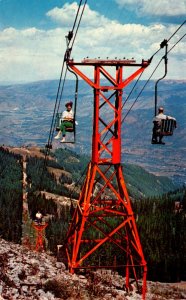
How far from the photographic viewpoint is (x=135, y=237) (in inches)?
1074

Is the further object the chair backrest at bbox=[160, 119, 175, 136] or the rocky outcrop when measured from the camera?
the chair backrest at bbox=[160, 119, 175, 136]

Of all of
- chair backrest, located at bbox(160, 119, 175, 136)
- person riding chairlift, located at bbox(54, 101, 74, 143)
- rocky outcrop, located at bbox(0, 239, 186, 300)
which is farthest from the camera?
person riding chairlift, located at bbox(54, 101, 74, 143)

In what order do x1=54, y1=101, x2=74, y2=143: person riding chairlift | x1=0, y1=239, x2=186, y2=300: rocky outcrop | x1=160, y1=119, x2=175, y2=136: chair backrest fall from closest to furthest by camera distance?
x1=0, y1=239, x2=186, y2=300: rocky outcrop, x1=160, y1=119, x2=175, y2=136: chair backrest, x1=54, y1=101, x2=74, y2=143: person riding chairlift

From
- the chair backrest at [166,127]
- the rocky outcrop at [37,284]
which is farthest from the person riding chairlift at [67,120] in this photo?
the rocky outcrop at [37,284]

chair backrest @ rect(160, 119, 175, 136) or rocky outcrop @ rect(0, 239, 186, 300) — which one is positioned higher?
chair backrest @ rect(160, 119, 175, 136)

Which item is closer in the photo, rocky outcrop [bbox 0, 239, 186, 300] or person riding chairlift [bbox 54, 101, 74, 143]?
rocky outcrop [bbox 0, 239, 186, 300]

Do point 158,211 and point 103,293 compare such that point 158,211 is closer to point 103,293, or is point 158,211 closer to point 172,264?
point 172,264

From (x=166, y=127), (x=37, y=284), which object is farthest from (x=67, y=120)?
(x=37, y=284)

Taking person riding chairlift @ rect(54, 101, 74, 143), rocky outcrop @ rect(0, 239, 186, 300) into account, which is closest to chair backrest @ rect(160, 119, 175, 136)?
person riding chairlift @ rect(54, 101, 74, 143)

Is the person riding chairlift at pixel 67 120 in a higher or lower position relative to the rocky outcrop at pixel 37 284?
higher

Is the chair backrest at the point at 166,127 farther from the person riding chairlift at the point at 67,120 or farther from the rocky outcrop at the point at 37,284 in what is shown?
the rocky outcrop at the point at 37,284

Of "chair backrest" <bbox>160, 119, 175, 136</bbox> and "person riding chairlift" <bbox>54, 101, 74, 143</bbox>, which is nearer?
"chair backrest" <bbox>160, 119, 175, 136</bbox>

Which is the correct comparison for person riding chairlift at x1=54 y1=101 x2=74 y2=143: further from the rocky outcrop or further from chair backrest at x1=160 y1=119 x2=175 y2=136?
the rocky outcrop

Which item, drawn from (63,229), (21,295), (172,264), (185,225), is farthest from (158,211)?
(21,295)
